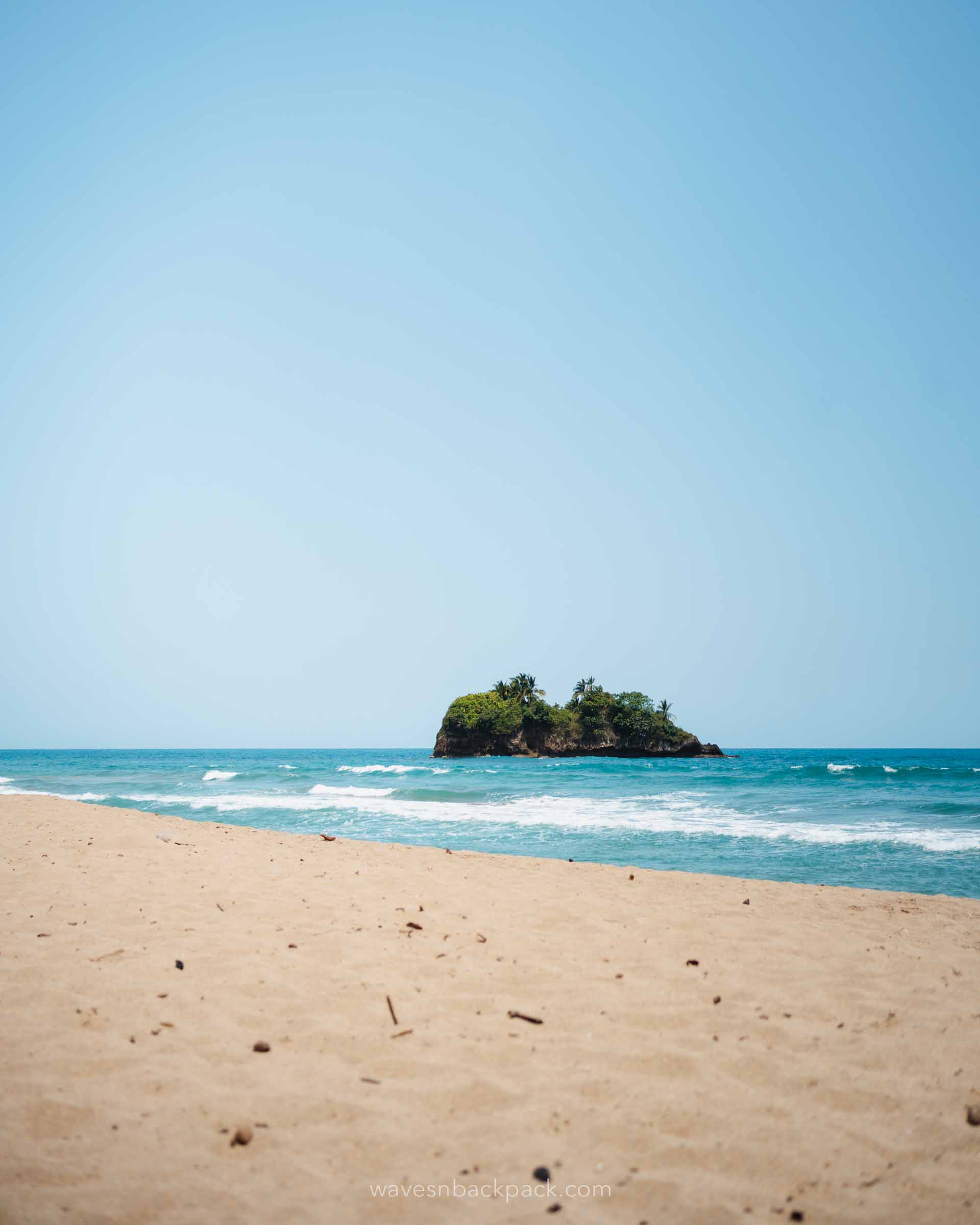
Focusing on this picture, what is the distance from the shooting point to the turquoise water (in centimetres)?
1158

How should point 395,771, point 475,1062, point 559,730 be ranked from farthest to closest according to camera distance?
1. point 559,730
2. point 395,771
3. point 475,1062

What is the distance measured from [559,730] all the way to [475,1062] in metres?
76.9

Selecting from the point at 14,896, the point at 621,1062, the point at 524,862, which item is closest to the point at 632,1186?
the point at 621,1062

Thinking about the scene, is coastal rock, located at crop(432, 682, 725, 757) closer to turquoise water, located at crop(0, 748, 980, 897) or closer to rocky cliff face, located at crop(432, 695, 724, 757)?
rocky cliff face, located at crop(432, 695, 724, 757)

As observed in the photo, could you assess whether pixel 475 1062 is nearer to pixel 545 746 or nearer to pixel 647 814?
pixel 647 814

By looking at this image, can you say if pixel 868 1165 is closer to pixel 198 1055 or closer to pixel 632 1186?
pixel 632 1186

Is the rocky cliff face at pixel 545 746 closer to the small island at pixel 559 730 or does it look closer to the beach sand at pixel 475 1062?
the small island at pixel 559 730

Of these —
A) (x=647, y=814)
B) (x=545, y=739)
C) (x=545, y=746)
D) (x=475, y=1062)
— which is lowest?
(x=545, y=746)

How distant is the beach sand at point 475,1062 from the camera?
2680 millimetres

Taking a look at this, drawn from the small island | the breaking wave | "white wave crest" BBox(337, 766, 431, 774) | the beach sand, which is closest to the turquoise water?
the beach sand

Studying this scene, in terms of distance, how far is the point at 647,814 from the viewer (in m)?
18.6

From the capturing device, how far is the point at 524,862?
1012 centimetres

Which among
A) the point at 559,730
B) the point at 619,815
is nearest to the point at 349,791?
the point at 619,815

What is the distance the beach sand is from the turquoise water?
5033mm
